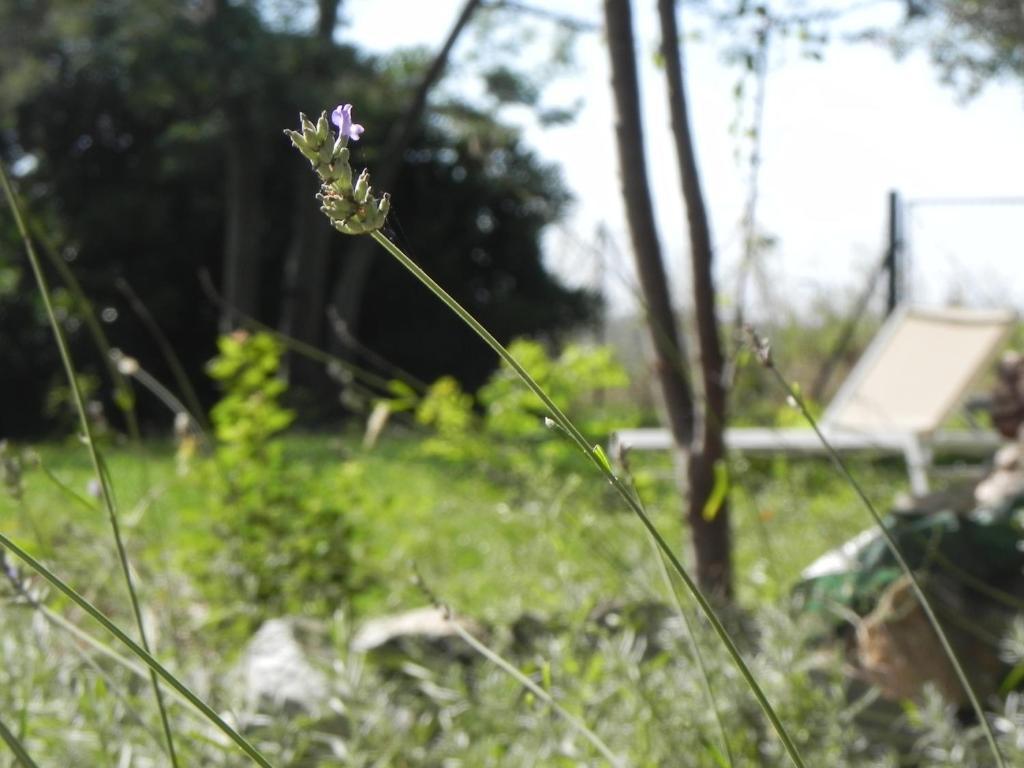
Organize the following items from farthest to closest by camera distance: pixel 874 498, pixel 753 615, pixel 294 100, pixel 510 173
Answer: pixel 510 173 < pixel 294 100 < pixel 874 498 < pixel 753 615

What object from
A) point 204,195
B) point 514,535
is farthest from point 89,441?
point 204,195

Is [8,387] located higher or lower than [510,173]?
lower

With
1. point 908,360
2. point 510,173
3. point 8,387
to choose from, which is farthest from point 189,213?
point 908,360

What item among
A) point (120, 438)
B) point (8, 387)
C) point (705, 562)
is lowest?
point (8, 387)

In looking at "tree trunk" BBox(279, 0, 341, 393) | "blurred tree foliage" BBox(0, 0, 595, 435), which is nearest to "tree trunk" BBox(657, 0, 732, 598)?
"blurred tree foliage" BBox(0, 0, 595, 435)

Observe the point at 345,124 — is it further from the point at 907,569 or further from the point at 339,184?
the point at 907,569

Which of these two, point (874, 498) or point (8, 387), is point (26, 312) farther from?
point (874, 498)

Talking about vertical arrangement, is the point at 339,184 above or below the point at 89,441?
above

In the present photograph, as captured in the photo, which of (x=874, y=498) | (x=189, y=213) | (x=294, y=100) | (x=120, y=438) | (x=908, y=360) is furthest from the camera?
(x=189, y=213)
